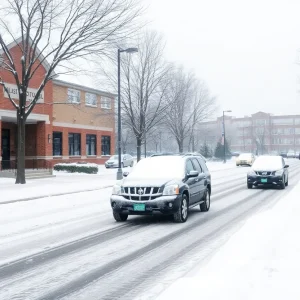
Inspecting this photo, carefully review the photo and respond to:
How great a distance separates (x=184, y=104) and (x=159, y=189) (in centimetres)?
3889

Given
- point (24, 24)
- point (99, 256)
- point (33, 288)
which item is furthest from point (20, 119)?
point (33, 288)

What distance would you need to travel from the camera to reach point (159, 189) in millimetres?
10555

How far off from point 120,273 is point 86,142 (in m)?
35.9

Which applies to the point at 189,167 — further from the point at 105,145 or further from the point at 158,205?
the point at 105,145

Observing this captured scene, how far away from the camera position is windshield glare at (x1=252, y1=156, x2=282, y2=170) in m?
21.1

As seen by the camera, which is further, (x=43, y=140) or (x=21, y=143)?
(x=43, y=140)

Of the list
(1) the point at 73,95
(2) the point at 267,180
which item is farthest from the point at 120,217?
(1) the point at 73,95

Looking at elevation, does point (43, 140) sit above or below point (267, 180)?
above

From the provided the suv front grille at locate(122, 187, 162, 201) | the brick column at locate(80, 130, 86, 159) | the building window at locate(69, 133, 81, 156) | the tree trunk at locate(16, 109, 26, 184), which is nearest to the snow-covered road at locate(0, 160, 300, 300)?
the suv front grille at locate(122, 187, 162, 201)

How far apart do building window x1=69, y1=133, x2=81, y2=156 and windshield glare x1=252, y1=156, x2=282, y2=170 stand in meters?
21.5

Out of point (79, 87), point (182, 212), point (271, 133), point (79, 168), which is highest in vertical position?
point (79, 87)

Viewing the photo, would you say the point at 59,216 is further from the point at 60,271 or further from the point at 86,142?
the point at 86,142

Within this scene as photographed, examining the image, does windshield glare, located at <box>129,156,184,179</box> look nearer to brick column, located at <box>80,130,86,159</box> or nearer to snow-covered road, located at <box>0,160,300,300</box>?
snow-covered road, located at <box>0,160,300,300</box>

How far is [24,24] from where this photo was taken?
22375 millimetres
